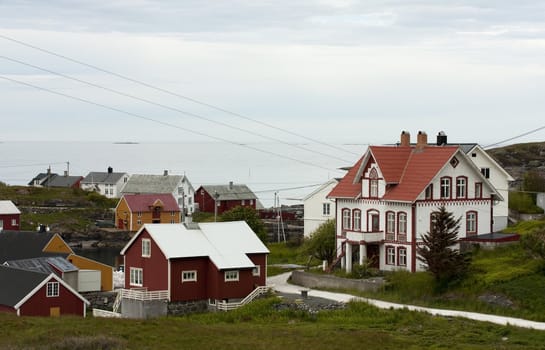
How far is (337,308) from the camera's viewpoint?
39.2m

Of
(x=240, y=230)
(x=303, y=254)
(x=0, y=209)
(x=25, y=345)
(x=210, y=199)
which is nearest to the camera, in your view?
(x=25, y=345)

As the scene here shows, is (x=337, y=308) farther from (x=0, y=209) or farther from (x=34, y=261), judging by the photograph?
(x=0, y=209)

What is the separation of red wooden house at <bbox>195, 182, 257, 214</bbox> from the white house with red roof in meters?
51.3

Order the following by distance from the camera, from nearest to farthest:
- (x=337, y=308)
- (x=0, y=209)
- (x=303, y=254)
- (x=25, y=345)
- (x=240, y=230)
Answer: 1. (x=25, y=345)
2. (x=337, y=308)
3. (x=240, y=230)
4. (x=303, y=254)
5. (x=0, y=209)

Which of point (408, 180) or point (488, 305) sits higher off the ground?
point (408, 180)

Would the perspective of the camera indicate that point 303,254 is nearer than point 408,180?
No

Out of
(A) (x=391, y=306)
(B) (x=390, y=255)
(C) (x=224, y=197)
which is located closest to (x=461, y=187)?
(B) (x=390, y=255)

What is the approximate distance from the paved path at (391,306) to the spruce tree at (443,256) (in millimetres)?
2132

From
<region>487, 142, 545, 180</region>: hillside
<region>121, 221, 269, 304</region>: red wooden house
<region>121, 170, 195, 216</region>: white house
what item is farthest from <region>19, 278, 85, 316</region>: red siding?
<region>121, 170, 195, 216</region>: white house

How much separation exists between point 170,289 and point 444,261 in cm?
1145

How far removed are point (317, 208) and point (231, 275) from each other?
84.9 feet

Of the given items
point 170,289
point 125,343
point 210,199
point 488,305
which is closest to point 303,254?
point 170,289

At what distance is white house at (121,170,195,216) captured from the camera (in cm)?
10762

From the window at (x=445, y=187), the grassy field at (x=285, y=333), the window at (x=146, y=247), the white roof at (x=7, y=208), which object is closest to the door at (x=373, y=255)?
the window at (x=445, y=187)
